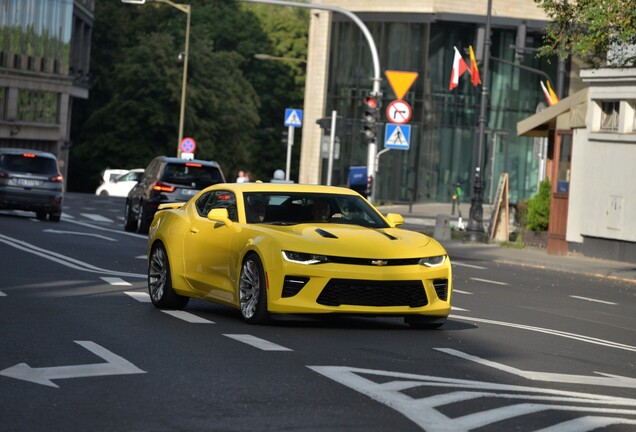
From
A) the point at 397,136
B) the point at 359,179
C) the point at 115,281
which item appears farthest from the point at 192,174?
the point at 115,281

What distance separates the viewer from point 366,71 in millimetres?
72188

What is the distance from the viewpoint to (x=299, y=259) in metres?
14.0

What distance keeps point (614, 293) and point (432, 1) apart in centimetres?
4693

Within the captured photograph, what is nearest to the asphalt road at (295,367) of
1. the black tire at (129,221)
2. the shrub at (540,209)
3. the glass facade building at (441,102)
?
the black tire at (129,221)

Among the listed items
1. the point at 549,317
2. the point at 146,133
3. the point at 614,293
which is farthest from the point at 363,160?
the point at 549,317

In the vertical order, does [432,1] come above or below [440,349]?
above

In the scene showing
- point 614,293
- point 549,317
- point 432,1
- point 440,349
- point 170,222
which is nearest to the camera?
point 440,349

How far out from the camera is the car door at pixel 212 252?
14922 mm

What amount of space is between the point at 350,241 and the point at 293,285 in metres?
0.64

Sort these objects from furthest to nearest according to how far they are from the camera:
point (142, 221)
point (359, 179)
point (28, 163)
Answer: point (359, 179) → point (28, 163) → point (142, 221)

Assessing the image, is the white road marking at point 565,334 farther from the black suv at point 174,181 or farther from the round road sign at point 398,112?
the round road sign at point 398,112

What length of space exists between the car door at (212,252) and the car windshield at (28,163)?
24.1m

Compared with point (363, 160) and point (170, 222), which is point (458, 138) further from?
point (170, 222)

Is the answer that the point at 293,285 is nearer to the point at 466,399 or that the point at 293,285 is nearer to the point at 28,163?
the point at 466,399
